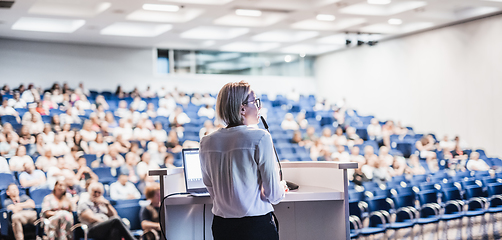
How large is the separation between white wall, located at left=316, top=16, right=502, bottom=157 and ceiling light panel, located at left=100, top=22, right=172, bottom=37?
536cm

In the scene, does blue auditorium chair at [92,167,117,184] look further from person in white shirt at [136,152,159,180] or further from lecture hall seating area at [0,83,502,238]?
person in white shirt at [136,152,159,180]

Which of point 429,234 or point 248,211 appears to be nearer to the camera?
point 248,211

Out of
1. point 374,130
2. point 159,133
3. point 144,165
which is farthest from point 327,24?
point 144,165

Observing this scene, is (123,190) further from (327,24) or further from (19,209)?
(327,24)

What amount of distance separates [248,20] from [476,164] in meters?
4.96

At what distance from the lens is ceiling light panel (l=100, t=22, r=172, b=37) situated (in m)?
9.91

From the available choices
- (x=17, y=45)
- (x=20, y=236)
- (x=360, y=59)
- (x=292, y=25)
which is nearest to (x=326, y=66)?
(x=360, y=59)

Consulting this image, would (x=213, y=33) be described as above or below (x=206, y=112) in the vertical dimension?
above

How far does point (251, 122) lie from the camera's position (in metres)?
1.84

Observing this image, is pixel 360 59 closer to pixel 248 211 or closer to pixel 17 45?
pixel 17 45

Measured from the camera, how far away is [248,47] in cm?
1233

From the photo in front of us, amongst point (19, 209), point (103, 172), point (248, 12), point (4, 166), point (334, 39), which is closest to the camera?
point (19, 209)

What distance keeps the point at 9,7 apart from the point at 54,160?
327 cm

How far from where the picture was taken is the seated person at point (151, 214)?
3846mm
